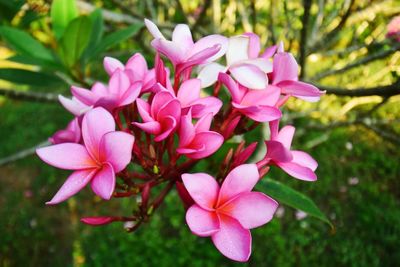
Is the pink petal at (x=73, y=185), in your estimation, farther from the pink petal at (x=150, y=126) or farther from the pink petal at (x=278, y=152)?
the pink petal at (x=278, y=152)

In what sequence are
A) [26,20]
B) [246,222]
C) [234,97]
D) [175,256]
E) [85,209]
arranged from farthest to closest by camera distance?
[85,209]
[175,256]
[26,20]
[234,97]
[246,222]

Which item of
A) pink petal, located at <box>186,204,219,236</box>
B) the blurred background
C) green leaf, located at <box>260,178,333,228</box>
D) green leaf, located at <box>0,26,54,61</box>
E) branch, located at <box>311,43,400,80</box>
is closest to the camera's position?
pink petal, located at <box>186,204,219,236</box>

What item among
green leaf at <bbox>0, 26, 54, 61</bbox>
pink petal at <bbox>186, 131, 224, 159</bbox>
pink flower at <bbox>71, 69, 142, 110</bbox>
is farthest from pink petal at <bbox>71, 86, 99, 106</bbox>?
green leaf at <bbox>0, 26, 54, 61</bbox>

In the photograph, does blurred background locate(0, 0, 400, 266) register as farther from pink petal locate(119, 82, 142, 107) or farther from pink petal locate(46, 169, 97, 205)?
pink petal locate(46, 169, 97, 205)

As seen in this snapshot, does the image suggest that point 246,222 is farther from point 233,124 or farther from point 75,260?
point 75,260

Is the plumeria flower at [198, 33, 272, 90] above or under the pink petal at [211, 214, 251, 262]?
above

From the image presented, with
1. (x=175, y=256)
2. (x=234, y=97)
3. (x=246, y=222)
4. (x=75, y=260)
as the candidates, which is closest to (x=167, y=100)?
(x=234, y=97)

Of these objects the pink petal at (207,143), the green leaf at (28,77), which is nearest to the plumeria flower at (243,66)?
the pink petal at (207,143)
